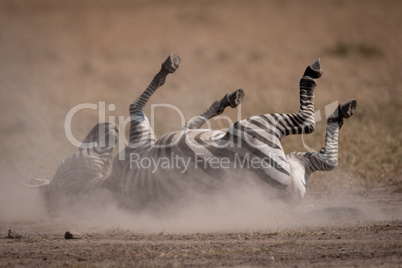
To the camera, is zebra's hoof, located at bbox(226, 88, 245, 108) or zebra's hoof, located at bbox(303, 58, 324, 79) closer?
zebra's hoof, located at bbox(303, 58, 324, 79)

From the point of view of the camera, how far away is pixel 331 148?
19.6 ft

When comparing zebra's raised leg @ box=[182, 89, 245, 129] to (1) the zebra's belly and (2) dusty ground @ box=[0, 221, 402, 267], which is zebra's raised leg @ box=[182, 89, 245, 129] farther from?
(2) dusty ground @ box=[0, 221, 402, 267]

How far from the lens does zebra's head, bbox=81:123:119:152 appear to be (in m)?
6.75

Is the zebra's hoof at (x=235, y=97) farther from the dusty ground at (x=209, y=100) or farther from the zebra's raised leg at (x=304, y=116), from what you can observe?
the dusty ground at (x=209, y=100)

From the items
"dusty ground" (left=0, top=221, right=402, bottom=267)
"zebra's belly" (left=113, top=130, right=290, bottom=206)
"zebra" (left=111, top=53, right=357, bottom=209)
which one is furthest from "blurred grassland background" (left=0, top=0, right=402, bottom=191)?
"dusty ground" (left=0, top=221, right=402, bottom=267)

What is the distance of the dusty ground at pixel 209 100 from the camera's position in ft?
15.4

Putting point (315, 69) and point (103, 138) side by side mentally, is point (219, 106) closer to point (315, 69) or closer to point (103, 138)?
point (315, 69)

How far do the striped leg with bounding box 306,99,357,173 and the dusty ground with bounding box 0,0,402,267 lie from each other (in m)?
0.43

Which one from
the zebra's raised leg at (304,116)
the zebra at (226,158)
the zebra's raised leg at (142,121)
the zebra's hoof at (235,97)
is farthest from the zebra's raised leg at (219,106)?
the zebra's raised leg at (304,116)

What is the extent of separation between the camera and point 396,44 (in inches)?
650

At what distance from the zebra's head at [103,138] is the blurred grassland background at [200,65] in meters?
1.54

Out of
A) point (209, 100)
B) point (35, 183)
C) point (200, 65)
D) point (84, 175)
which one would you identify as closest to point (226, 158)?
point (84, 175)

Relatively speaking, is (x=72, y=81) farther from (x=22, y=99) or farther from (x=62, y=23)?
(x=62, y=23)

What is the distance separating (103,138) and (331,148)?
7.98 ft
